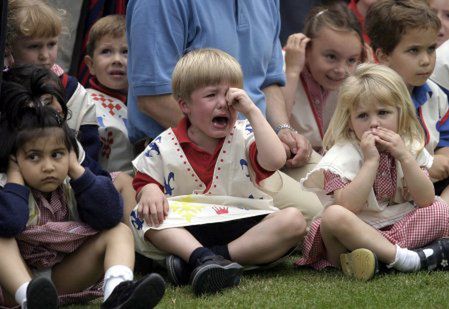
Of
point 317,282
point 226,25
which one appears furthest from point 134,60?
point 317,282

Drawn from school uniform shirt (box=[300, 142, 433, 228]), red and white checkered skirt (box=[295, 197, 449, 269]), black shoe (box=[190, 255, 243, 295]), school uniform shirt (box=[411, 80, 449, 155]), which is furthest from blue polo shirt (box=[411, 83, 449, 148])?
black shoe (box=[190, 255, 243, 295])

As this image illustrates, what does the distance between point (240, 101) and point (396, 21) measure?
58.3 inches

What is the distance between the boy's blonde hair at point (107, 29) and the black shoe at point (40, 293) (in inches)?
97.1

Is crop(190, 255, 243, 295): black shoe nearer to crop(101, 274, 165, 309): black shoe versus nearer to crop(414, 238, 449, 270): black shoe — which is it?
crop(101, 274, 165, 309): black shoe

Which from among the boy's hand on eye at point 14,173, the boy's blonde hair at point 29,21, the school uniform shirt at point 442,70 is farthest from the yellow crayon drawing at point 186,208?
the school uniform shirt at point 442,70

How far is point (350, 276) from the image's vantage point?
4551 mm

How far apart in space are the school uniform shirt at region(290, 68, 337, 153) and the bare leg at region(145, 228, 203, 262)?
143 centimetres

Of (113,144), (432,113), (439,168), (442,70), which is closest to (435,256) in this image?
(439,168)

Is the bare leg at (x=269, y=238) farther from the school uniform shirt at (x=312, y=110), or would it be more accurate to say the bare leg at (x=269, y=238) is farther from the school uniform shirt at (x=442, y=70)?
the school uniform shirt at (x=442, y=70)

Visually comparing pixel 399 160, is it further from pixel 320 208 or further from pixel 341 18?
pixel 341 18

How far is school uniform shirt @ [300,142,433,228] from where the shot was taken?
4.70 meters

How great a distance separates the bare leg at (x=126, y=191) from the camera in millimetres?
5023

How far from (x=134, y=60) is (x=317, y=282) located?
144 cm

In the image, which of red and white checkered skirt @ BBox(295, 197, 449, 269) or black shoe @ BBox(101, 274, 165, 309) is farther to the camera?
red and white checkered skirt @ BBox(295, 197, 449, 269)
